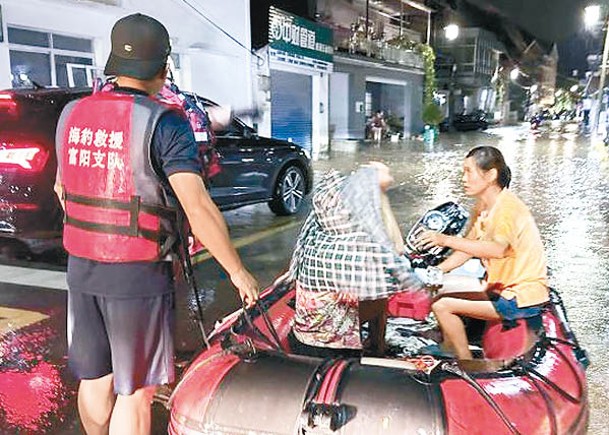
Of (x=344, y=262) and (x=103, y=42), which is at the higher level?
(x=103, y=42)

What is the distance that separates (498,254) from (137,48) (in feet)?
6.84

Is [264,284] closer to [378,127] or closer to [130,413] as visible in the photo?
[130,413]

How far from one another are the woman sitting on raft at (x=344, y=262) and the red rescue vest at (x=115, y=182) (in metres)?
0.78

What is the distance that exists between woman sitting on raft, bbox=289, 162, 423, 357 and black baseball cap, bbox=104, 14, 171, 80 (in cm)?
93

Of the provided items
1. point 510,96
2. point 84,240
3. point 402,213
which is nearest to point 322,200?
point 84,240

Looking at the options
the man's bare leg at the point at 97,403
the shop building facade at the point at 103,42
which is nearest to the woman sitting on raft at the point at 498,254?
the man's bare leg at the point at 97,403

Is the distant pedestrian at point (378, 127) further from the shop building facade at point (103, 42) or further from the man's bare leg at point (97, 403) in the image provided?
the man's bare leg at point (97, 403)

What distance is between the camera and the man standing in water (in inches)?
86.9

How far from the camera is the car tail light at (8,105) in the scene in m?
5.29

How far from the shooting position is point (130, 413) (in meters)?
2.46

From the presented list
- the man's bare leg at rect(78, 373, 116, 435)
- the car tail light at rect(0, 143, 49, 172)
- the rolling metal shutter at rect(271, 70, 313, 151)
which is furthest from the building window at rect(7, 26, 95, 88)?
the man's bare leg at rect(78, 373, 116, 435)

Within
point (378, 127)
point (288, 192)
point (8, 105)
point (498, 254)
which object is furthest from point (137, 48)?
point (378, 127)

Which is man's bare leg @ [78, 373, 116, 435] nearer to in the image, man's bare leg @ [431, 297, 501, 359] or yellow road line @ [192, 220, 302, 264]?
man's bare leg @ [431, 297, 501, 359]

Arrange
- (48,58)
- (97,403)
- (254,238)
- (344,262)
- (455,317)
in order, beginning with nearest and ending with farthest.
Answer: (97,403) < (344,262) < (455,317) < (254,238) < (48,58)
